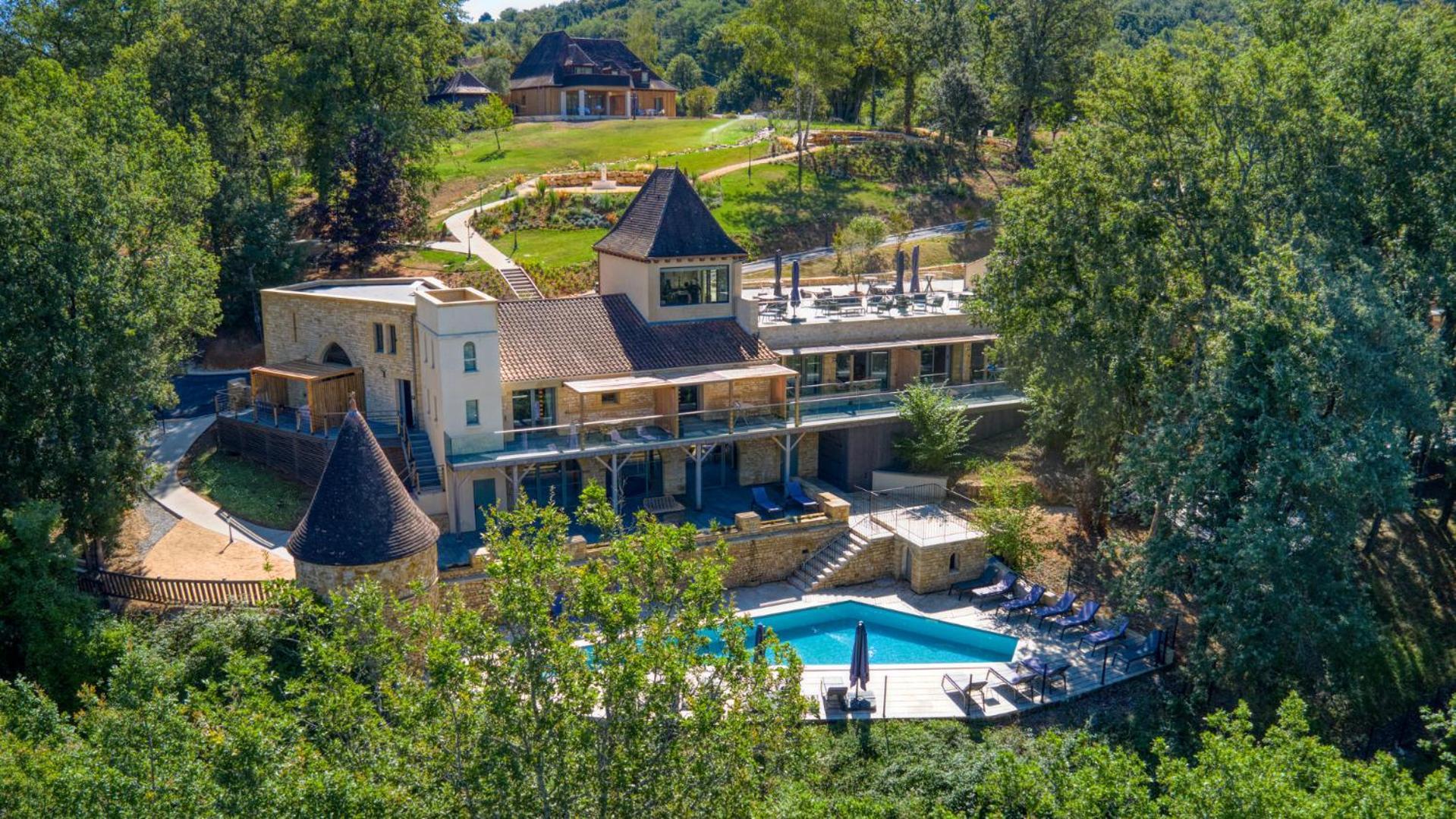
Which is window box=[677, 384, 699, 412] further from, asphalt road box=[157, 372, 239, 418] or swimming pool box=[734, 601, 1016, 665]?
asphalt road box=[157, 372, 239, 418]

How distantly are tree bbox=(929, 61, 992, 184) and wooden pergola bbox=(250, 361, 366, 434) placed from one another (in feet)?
136

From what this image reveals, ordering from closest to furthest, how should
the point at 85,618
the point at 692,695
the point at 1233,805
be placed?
the point at 1233,805, the point at 692,695, the point at 85,618

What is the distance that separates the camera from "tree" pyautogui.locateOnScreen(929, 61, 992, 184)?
6284 cm

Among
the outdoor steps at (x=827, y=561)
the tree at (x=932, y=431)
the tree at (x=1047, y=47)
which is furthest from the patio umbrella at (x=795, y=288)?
the tree at (x=1047, y=47)

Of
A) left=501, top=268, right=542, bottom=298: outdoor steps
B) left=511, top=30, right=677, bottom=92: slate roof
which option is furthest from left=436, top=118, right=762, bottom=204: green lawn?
left=501, top=268, right=542, bottom=298: outdoor steps

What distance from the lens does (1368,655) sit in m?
27.0

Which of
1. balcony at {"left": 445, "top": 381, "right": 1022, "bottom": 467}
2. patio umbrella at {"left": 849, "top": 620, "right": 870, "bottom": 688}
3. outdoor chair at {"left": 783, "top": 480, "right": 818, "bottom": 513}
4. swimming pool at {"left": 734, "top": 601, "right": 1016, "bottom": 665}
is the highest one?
balcony at {"left": 445, "top": 381, "right": 1022, "bottom": 467}

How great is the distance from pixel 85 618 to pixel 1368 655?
99.7 feet

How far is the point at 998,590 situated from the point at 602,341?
13745 millimetres

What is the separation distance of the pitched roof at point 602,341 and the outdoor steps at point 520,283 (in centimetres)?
951

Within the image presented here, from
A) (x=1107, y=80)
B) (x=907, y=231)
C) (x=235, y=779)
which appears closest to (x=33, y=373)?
(x=235, y=779)

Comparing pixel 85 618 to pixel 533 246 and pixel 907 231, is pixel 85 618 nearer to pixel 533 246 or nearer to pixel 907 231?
pixel 533 246

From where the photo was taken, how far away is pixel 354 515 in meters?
23.5

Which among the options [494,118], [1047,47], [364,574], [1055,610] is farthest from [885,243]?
[364,574]
